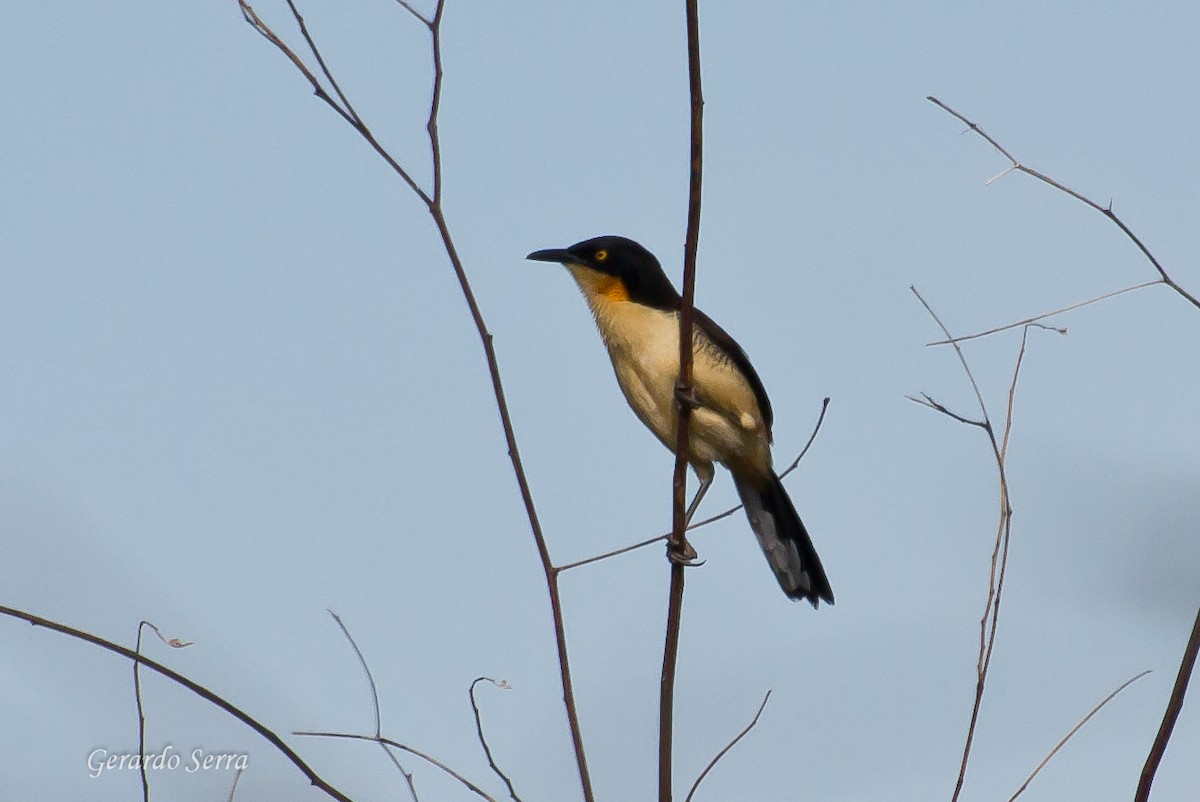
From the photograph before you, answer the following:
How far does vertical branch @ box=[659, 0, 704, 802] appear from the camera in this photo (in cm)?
268

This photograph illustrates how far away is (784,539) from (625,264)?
55.5 inches

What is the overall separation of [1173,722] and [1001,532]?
1153 mm

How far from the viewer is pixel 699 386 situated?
17.6 feet

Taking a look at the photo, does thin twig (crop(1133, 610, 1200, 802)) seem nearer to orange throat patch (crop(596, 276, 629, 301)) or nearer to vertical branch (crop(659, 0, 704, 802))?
vertical branch (crop(659, 0, 704, 802))

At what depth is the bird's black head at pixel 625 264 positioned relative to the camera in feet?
18.5

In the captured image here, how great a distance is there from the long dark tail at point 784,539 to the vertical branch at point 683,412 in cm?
239

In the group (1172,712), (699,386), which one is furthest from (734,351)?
(1172,712)

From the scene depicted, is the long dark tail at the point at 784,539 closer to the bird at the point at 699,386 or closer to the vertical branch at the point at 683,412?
the bird at the point at 699,386

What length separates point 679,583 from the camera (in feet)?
10.5

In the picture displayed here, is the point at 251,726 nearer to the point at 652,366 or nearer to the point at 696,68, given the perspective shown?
the point at 696,68

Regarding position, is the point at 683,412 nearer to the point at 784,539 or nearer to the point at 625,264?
the point at 625,264

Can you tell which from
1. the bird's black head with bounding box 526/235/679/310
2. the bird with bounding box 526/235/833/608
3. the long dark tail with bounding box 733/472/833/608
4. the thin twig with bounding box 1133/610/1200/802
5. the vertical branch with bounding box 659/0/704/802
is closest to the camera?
the thin twig with bounding box 1133/610/1200/802

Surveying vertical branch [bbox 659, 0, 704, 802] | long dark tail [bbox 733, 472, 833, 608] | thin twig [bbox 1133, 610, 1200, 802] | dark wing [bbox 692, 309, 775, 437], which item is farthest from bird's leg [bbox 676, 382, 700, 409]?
long dark tail [bbox 733, 472, 833, 608]

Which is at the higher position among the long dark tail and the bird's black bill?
the bird's black bill
